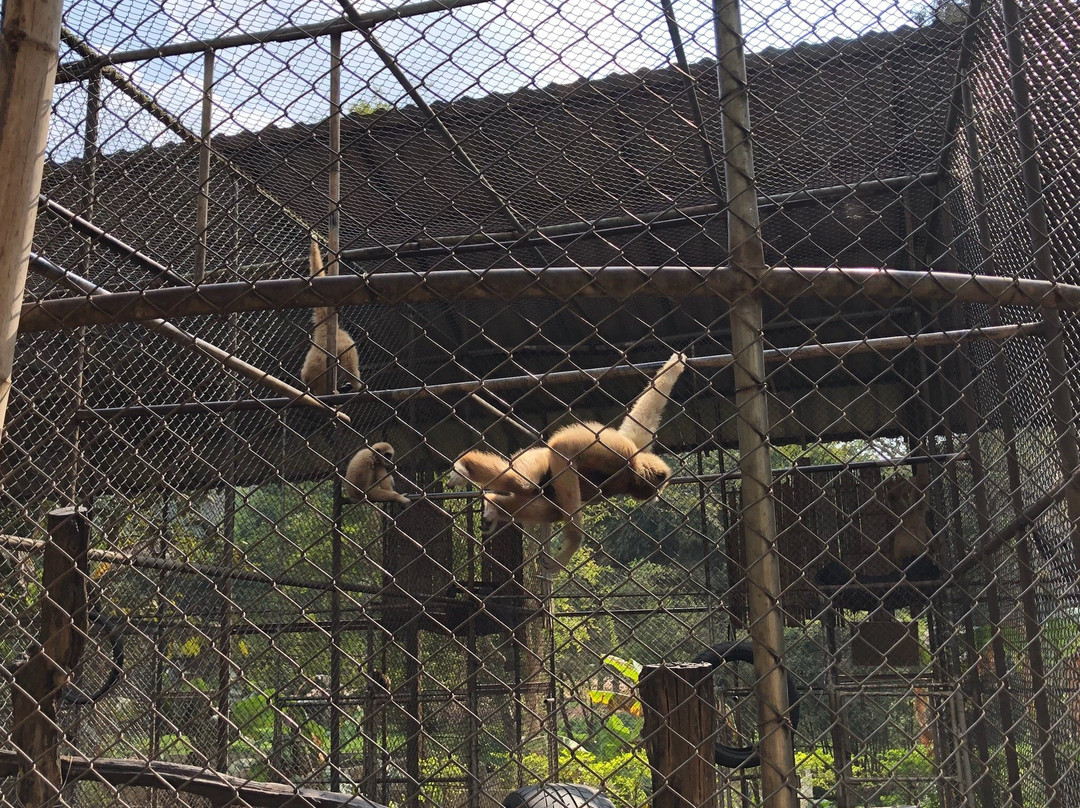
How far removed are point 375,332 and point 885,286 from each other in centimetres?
830

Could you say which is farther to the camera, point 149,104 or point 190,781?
point 149,104

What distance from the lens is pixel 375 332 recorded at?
9781mm

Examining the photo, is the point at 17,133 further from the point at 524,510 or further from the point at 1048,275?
the point at 524,510

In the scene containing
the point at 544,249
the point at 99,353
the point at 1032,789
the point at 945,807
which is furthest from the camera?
the point at 544,249

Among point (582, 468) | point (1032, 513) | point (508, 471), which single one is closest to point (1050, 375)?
point (1032, 513)

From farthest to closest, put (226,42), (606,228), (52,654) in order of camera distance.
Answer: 1. (606,228)
2. (226,42)
3. (52,654)

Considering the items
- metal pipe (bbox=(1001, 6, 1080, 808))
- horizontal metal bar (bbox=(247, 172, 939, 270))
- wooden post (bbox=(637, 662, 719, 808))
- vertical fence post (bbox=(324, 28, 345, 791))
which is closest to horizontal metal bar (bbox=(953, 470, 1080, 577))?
metal pipe (bbox=(1001, 6, 1080, 808))

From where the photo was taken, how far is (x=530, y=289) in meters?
1.99

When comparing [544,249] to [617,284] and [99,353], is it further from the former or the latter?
[617,284]

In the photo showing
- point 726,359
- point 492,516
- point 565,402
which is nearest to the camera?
point 726,359

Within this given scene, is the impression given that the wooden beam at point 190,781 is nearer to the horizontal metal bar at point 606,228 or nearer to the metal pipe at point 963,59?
the horizontal metal bar at point 606,228

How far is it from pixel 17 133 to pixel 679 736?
6.45 ft

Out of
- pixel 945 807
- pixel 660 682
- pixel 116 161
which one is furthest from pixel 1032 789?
pixel 116 161

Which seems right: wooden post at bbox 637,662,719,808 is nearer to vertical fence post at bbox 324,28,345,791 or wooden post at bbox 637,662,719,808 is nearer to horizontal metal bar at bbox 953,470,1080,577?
vertical fence post at bbox 324,28,345,791
